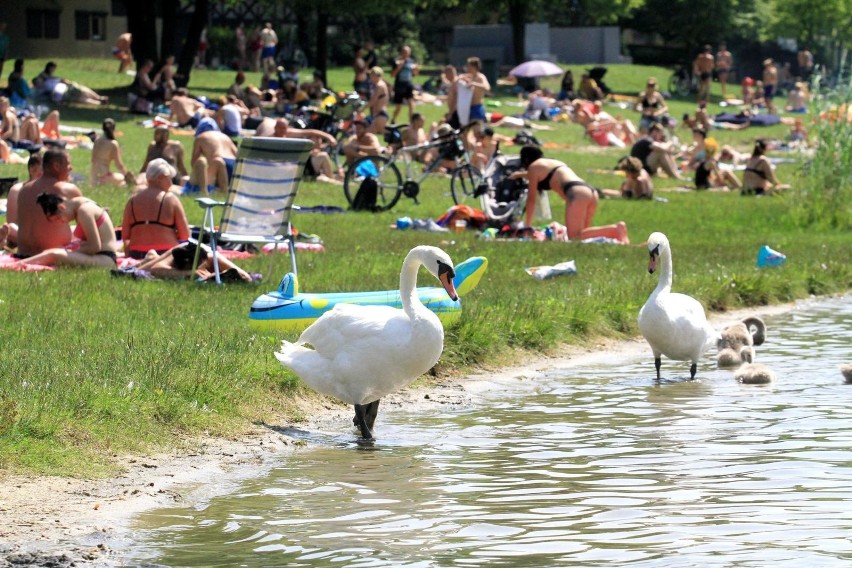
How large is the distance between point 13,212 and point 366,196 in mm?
7431

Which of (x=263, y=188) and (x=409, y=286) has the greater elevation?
(x=263, y=188)

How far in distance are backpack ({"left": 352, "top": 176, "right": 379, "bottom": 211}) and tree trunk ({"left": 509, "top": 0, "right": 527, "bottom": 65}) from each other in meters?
34.5

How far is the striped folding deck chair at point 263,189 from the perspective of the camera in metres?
15.4

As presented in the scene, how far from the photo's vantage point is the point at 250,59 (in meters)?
58.5

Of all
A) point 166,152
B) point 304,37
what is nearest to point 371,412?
point 166,152

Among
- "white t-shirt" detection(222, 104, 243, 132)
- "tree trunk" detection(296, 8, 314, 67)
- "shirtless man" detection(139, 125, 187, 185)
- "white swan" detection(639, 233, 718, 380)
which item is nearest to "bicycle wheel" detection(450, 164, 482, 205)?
"shirtless man" detection(139, 125, 187, 185)

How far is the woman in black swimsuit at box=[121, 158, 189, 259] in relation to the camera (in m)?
15.8

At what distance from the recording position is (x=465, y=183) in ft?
84.4

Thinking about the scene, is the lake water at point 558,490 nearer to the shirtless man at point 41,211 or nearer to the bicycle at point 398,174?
the shirtless man at point 41,211

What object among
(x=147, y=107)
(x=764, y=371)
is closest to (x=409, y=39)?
(x=147, y=107)

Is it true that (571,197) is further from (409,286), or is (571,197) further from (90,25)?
(90,25)

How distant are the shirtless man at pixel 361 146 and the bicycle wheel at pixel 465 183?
10.9 feet

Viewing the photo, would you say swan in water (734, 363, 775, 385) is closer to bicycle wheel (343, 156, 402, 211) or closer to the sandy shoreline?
the sandy shoreline

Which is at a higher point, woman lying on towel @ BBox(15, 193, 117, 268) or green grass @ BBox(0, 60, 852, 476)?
woman lying on towel @ BBox(15, 193, 117, 268)
